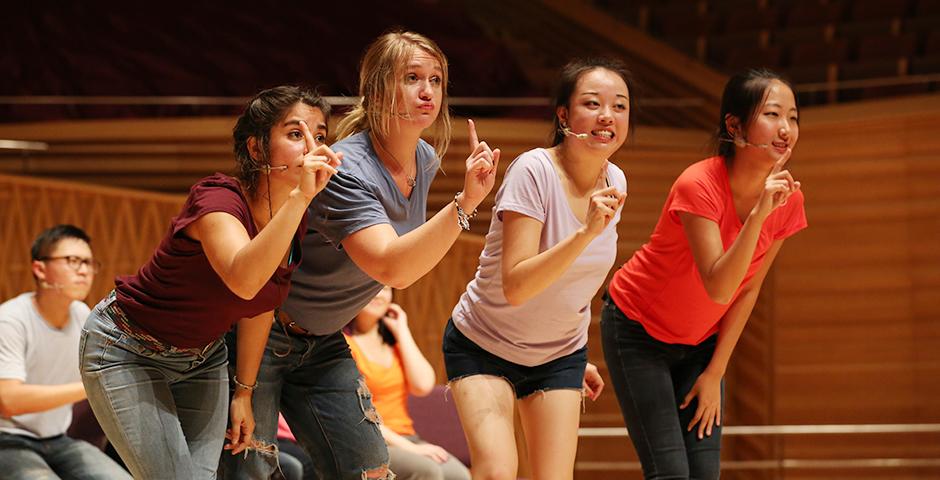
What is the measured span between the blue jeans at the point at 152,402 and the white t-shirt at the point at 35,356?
1248 millimetres

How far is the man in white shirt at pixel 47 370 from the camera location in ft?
10.1

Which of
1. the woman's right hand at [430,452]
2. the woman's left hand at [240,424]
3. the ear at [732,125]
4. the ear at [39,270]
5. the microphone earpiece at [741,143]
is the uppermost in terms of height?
the ear at [732,125]

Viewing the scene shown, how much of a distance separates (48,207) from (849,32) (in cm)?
502

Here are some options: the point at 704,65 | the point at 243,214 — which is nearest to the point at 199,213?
the point at 243,214

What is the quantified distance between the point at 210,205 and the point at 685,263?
121 centimetres

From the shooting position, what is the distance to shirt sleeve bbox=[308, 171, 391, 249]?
2086 millimetres

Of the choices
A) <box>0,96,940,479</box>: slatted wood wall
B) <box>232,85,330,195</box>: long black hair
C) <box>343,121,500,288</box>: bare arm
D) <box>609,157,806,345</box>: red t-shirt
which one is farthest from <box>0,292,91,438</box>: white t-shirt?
<box>0,96,940,479</box>: slatted wood wall

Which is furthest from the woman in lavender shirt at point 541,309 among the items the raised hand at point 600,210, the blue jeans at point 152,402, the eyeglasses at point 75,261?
the eyeglasses at point 75,261

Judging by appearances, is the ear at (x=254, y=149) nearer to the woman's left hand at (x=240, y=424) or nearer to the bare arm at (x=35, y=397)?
the woman's left hand at (x=240, y=424)

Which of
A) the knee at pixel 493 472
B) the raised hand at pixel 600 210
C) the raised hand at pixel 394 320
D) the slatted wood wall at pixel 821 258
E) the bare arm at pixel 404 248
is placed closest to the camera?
the bare arm at pixel 404 248

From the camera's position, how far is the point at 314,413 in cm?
229

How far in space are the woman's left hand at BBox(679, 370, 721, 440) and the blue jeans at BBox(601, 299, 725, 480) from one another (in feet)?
0.06

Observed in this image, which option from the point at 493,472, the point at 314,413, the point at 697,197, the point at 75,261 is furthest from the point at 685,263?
the point at 75,261

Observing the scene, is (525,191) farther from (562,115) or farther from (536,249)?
(562,115)
